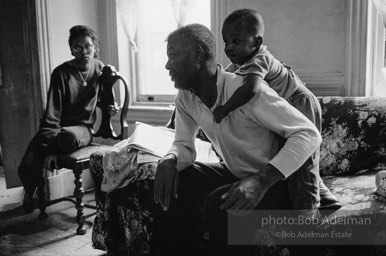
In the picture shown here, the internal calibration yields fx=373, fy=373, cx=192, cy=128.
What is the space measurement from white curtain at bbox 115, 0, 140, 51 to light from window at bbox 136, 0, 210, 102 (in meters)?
0.08

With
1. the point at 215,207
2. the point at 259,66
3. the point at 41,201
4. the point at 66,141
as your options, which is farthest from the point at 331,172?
the point at 41,201

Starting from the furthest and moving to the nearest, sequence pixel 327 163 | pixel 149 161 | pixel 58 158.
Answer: pixel 58 158 < pixel 327 163 < pixel 149 161

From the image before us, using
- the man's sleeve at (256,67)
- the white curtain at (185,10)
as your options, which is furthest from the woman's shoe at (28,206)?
the man's sleeve at (256,67)

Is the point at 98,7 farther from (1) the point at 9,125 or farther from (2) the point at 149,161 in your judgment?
(2) the point at 149,161

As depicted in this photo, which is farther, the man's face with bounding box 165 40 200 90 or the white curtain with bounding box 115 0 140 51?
the white curtain with bounding box 115 0 140 51

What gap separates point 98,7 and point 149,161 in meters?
2.32

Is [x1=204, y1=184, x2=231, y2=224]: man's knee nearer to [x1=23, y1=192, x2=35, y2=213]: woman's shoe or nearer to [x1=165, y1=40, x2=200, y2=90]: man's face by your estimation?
[x1=165, y1=40, x2=200, y2=90]: man's face

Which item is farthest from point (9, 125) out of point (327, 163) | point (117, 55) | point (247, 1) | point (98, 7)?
point (327, 163)

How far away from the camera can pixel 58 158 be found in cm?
247

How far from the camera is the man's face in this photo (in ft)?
4.69

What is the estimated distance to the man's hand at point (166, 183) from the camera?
144cm

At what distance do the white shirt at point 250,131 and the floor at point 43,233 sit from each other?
1.05m

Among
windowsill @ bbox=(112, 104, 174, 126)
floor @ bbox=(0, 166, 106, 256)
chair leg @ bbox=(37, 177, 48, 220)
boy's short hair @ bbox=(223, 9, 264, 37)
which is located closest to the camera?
boy's short hair @ bbox=(223, 9, 264, 37)

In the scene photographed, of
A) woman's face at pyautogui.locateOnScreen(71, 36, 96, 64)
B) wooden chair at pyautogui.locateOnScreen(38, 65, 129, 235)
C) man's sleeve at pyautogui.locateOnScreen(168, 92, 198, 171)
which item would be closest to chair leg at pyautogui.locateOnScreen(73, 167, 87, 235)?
wooden chair at pyautogui.locateOnScreen(38, 65, 129, 235)
